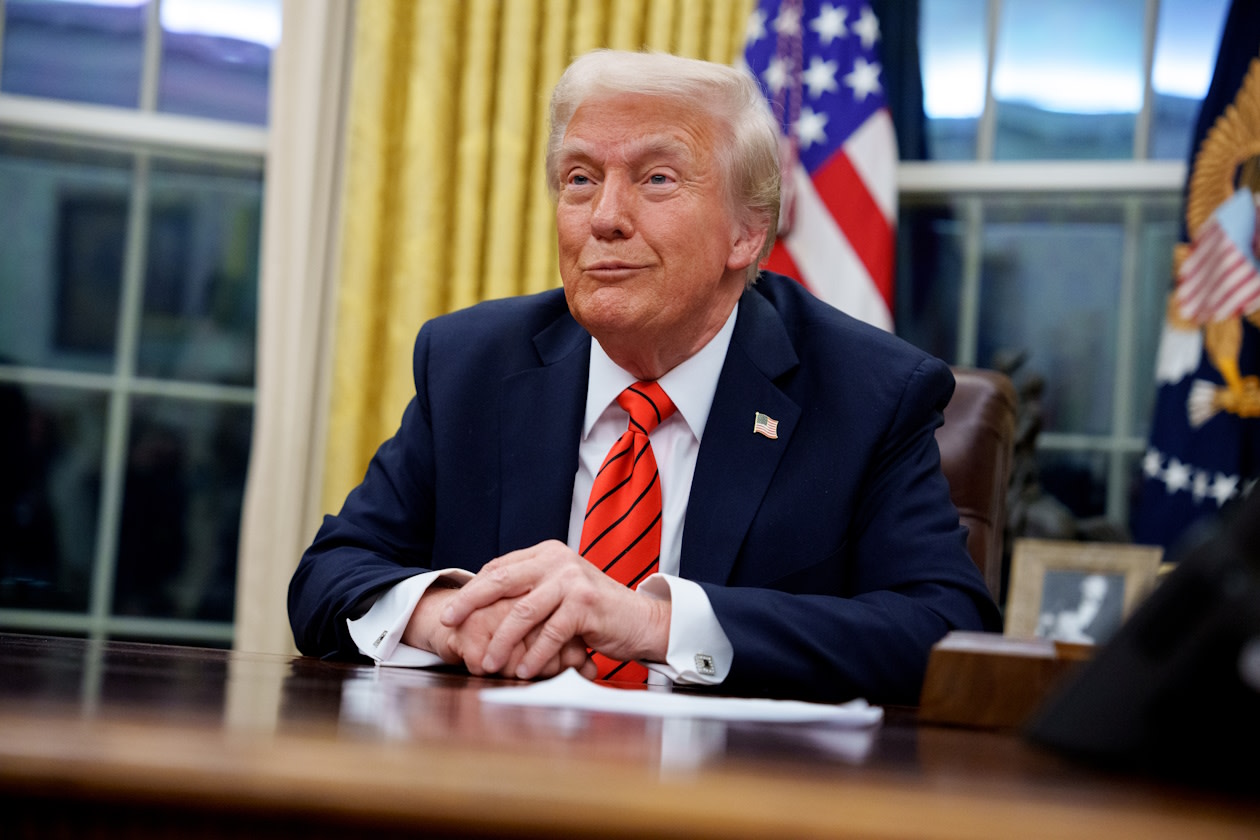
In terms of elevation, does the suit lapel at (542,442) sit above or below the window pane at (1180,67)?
below

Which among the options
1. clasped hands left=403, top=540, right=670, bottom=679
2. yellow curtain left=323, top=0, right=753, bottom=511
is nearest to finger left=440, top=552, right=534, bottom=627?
clasped hands left=403, top=540, right=670, bottom=679

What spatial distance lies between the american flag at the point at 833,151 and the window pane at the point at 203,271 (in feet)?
5.04

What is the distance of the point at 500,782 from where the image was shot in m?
0.41

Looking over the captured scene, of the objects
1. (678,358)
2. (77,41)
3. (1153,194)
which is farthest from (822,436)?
(77,41)

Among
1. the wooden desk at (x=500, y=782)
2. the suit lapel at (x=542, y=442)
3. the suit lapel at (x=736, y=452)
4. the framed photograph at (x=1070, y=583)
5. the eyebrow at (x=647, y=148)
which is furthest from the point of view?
the framed photograph at (x=1070, y=583)

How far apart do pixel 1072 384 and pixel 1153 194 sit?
56cm

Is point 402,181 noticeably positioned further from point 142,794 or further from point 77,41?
point 142,794

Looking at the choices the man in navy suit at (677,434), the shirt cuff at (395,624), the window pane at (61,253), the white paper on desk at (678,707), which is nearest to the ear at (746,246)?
the man in navy suit at (677,434)

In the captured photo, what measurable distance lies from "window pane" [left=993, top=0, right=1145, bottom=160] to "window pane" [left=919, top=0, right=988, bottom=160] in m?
0.06

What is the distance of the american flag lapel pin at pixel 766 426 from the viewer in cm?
163

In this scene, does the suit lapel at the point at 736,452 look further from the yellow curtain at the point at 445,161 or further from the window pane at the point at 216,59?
the window pane at the point at 216,59

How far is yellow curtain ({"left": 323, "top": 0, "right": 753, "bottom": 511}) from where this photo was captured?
3.21 metres

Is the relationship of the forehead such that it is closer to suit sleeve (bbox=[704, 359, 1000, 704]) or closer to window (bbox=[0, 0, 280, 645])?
suit sleeve (bbox=[704, 359, 1000, 704])

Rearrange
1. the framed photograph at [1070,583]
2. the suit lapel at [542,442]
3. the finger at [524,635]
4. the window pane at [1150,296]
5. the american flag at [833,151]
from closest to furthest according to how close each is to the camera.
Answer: the finger at [524,635] < the suit lapel at [542,442] < the framed photograph at [1070,583] < the american flag at [833,151] < the window pane at [1150,296]
